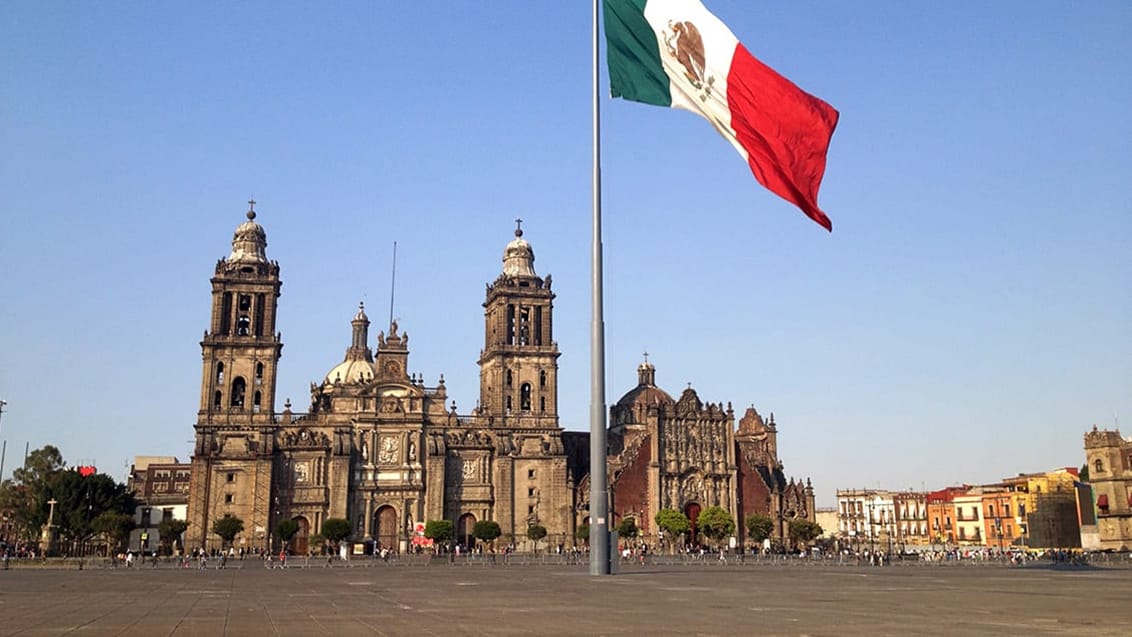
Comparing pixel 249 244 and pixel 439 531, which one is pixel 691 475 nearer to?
pixel 439 531

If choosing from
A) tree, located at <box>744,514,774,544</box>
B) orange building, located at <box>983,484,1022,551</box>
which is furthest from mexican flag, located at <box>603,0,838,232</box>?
orange building, located at <box>983,484,1022,551</box>

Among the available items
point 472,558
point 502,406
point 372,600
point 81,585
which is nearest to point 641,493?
point 502,406

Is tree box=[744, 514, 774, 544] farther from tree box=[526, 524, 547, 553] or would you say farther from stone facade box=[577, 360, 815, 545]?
tree box=[526, 524, 547, 553]

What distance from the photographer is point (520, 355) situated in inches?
3802

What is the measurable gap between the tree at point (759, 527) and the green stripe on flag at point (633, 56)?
243 ft

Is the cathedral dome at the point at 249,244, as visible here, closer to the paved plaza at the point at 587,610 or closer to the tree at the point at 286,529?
the tree at the point at 286,529

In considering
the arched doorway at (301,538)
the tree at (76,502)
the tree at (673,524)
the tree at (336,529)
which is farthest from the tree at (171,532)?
the tree at (673,524)

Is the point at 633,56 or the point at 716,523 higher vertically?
the point at 633,56

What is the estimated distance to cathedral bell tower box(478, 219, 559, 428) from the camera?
9581 cm

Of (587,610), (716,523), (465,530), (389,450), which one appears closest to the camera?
(587,610)

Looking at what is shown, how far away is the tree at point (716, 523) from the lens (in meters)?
90.2

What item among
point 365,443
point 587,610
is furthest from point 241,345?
point 587,610

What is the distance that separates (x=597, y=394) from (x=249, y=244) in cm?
7702

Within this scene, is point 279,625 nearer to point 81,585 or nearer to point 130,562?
point 81,585
